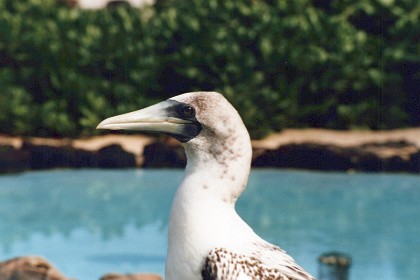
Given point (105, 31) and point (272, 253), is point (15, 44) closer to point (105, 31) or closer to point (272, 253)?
point (105, 31)

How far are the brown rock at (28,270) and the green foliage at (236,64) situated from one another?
310 inches

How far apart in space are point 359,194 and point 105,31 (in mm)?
5903

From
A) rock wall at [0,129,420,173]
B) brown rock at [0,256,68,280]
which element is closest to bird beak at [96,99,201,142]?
brown rock at [0,256,68,280]

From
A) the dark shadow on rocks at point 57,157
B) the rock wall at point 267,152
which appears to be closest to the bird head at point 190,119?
the rock wall at point 267,152

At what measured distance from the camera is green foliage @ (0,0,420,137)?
14812mm

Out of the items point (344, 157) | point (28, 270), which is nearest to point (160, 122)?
point (28, 270)

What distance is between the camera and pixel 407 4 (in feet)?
52.2

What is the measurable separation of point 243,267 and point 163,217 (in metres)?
8.26

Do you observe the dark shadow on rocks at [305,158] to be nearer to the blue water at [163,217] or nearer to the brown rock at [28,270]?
the blue water at [163,217]

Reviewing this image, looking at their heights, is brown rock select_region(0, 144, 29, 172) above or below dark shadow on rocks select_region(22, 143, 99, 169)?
below

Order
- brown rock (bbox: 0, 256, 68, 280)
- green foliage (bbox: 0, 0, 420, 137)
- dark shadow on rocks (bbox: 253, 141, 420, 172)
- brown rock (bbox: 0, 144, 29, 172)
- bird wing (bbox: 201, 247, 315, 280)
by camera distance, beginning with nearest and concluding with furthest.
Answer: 1. bird wing (bbox: 201, 247, 315, 280)
2. brown rock (bbox: 0, 256, 68, 280)
3. dark shadow on rocks (bbox: 253, 141, 420, 172)
4. brown rock (bbox: 0, 144, 29, 172)
5. green foliage (bbox: 0, 0, 420, 137)

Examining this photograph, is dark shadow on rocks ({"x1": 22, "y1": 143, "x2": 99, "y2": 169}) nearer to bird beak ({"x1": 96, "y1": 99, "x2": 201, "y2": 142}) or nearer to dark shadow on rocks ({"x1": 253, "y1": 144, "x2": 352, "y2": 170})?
dark shadow on rocks ({"x1": 253, "y1": 144, "x2": 352, "y2": 170})

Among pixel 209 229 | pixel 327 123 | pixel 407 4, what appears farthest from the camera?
pixel 407 4

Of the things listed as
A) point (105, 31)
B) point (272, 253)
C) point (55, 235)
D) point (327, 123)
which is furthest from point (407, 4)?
point (272, 253)
